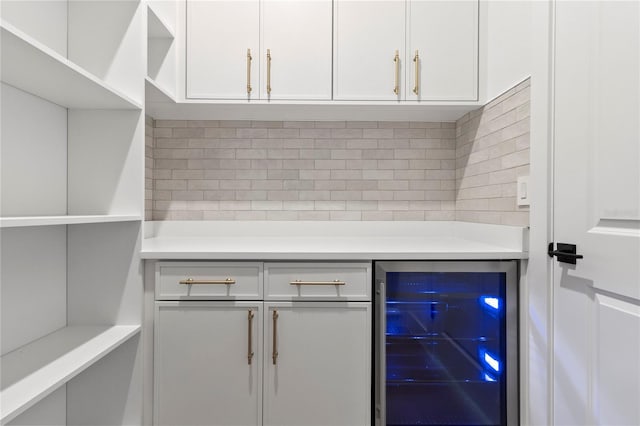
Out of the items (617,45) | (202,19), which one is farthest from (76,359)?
(617,45)

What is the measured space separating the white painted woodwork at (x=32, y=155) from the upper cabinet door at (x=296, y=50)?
879mm

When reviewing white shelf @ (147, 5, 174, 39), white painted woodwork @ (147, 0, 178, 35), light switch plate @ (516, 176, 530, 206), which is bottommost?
light switch plate @ (516, 176, 530, 206)

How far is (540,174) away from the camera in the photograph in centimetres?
140

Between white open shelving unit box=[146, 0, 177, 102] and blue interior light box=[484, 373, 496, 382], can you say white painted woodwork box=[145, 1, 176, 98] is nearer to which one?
white open shelving unit box=[146, 0, 177, 102]

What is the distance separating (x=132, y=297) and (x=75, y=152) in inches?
24.1

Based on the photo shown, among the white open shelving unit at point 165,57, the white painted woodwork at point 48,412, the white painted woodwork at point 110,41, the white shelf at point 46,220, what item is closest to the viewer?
the white shelf at point 46,220

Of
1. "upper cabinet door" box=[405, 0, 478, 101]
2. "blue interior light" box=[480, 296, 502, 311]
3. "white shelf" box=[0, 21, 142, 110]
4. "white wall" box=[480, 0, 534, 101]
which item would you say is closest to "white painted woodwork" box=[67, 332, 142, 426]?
"white shelf" box=[0, 21, 142, 110]

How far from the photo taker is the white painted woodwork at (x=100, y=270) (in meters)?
1.48

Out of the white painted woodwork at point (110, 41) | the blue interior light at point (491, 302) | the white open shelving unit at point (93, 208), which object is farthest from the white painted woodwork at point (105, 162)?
the blue interior light at point (491, 302)

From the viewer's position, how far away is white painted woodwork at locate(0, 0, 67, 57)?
116cm

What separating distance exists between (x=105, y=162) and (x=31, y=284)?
0.51 m

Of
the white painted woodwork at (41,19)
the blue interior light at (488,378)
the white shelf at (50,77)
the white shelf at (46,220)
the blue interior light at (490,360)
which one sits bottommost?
the blue interior light at (488,378)

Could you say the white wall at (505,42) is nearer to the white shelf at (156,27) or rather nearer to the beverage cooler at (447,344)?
the beverage cooler at (447,344)

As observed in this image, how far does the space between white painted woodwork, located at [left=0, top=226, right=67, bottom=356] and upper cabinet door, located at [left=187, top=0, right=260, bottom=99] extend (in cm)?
91
